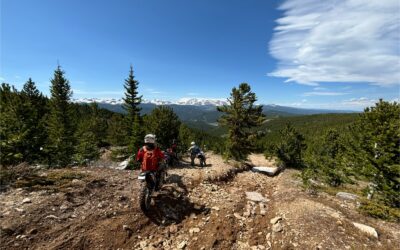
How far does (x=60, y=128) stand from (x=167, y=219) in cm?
1815

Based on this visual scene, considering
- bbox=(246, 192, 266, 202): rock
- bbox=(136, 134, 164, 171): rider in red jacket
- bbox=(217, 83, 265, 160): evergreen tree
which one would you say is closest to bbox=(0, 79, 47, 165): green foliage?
bbox=(136, 134, 164, 171): rider in red jacket

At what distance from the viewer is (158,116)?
17.2 meters

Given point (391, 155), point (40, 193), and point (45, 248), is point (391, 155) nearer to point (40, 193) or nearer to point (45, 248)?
point (45, 248)

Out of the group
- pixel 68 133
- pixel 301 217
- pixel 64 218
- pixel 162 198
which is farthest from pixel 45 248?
pixel 68 133

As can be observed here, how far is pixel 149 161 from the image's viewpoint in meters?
8.05

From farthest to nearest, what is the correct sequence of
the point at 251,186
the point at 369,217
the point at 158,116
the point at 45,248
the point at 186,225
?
1. the point at 158,116
2. the point at 251,186
3. the point at 369,217
4. the point at 186,225
5. the point at 45,248

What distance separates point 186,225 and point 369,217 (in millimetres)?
7767

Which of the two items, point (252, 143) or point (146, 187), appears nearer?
point (146, 187)

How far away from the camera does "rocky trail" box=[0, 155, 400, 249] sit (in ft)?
20.3

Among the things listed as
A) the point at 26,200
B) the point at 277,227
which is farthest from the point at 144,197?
the point at 277,227

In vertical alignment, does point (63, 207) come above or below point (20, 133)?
below

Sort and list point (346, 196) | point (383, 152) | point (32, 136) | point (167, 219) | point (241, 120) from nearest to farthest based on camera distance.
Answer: point (167, 219)
point (383, 152)
point (346, 196)
point (32, 136)
point (241, 120)

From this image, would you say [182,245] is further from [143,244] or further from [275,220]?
[275,220]

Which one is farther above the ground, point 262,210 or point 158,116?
point 158,116
